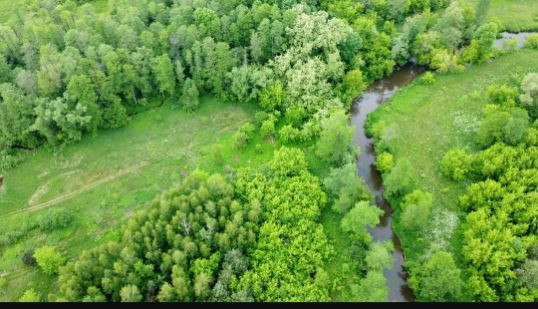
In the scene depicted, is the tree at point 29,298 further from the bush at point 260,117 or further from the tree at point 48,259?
the bush at point 260,117

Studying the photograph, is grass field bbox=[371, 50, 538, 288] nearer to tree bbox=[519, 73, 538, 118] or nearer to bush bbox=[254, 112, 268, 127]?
tree bbox=[519, 73, 538, 118]

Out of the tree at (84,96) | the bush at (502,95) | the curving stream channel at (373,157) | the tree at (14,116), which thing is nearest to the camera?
the curving stream channel at (373,157)

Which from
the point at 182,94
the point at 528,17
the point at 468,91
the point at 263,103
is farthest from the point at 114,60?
the point at 528,17

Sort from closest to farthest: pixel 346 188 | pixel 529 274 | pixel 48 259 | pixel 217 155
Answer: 1. pixel 529 274
2. pixel 48 259
3. pixel 346 188
4. pixel 217 155

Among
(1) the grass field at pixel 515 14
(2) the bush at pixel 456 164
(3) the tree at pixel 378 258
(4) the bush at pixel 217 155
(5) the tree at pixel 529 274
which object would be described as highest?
(1) the grass field at pixel 515 14

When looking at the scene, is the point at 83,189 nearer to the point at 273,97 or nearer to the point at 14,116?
the point at 14,116

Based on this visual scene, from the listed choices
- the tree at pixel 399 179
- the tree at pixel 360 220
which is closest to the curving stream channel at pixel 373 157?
the tree at pixel 399 179

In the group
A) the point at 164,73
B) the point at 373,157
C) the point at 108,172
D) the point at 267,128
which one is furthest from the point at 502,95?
the point at 108,172
